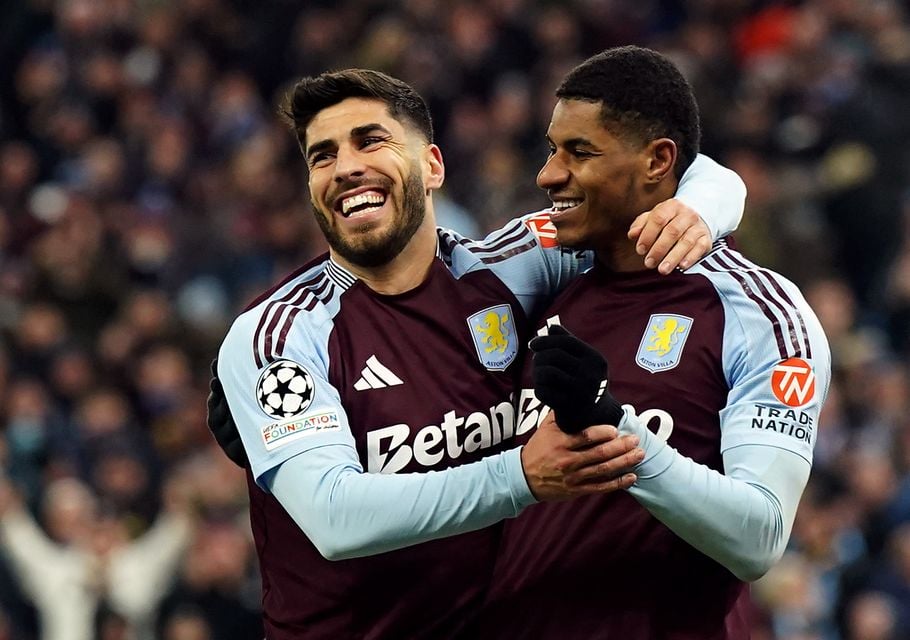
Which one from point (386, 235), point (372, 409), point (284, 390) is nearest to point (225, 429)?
point (284, 390)

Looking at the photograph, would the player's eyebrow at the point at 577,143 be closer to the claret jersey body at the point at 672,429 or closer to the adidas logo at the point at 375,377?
the claret jersey body at the point at 672,429

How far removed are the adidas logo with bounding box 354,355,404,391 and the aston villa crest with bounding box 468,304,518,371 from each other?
0.91ft

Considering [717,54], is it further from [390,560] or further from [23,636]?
[390,560]

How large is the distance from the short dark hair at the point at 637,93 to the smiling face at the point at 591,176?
1.2 inches

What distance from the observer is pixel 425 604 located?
Result: 489cm

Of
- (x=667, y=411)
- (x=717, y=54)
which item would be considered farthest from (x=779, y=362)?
(x=717, y=54)

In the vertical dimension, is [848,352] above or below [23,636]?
above

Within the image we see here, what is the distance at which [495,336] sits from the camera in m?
5.11

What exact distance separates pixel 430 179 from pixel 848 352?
6256 millimetres

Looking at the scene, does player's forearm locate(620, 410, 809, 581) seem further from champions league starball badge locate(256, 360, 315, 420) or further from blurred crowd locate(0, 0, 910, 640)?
blurred crowd locate(0, 0, 910, 640)

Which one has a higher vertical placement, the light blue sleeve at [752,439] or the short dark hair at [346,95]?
the short dark hair at [346,95]

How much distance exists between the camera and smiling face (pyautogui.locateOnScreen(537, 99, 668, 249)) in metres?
4.93

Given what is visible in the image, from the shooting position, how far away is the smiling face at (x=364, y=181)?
498 cm

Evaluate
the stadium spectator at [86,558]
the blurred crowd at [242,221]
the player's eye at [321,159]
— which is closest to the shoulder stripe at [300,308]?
the player's eye at [321,159]
